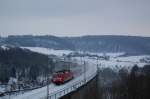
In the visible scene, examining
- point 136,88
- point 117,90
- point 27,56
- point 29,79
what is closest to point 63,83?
point 136,88

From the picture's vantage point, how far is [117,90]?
82.5m

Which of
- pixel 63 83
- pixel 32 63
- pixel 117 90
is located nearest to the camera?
pixel 63 83

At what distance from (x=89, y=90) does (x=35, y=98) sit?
25593mm

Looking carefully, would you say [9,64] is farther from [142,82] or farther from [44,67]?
[142,82]

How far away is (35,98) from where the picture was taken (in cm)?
4100

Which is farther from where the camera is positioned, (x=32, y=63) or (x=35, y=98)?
(x=32, y=63)

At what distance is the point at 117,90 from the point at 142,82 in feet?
28.9

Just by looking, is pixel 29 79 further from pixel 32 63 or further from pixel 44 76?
pixel 32 63

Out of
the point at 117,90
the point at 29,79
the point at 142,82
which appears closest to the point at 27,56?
the point at 29,79

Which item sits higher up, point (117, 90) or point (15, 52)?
point (15, 52)

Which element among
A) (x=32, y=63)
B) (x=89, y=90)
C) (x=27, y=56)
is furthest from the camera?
(x=27, y=56)

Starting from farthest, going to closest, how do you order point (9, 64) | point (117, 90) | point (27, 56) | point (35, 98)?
point (27, 56) → point (9, 64) → point (117, 90) → point (35, 98)

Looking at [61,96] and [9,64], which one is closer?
[61,96]

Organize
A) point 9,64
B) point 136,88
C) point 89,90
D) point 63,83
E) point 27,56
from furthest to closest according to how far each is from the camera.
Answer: point 27,56
point 9,64
point 136,88
point 89,90
point 63,83
